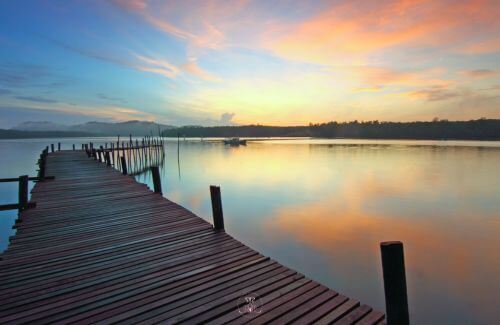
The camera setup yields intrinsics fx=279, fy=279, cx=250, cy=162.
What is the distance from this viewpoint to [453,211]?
16500mm

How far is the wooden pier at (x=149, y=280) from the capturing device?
11.9 ft

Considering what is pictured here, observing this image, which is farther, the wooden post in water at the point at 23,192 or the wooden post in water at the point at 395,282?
the wooden post in water at the point at 23,192

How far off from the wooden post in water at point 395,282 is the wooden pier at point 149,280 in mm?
238

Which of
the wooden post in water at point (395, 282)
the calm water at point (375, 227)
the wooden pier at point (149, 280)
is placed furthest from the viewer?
the calm water at point (375, 227)

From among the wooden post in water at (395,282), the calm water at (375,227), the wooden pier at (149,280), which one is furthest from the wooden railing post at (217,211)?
the wooden post in water at (395,282)

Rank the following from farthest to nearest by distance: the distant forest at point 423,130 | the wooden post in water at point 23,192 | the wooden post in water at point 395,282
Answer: the distant forest at point 423,130 → the wooden post in water at point 23,192 → the wooden post in water at point 395,282

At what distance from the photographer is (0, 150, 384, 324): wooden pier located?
3627 millimetres

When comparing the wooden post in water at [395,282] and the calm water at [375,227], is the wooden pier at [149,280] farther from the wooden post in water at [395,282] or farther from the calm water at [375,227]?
the calm water at [375,227]

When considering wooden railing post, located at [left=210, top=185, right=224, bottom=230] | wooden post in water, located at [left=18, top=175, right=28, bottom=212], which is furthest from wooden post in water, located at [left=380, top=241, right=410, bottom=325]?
wooden post in water, located at [left=18, top=175, right=28, bottom=212]

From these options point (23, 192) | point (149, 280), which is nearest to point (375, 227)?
point (149, 280)

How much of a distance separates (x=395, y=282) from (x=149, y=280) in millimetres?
3620

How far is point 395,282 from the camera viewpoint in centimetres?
349

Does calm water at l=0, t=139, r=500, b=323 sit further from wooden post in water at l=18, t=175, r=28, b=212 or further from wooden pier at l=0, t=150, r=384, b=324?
wooden post in water at l=18, t=175, r=28, b=212

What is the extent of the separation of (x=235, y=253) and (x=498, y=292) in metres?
7.81
